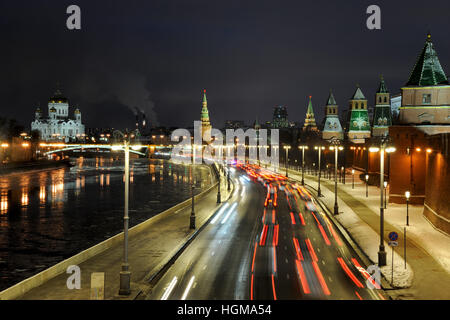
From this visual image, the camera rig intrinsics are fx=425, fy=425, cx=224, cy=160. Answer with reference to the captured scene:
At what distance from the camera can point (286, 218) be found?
102ft

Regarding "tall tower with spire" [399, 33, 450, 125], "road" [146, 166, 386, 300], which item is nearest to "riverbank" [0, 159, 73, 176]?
"road" [146, 166, 386, 300]

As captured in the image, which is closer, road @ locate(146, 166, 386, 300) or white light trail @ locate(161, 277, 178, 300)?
white light trail @ locate(161, 277, 178, 300)

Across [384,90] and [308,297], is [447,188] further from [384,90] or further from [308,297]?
[384,90]

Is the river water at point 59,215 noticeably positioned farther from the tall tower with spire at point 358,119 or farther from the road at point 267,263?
the tall tower with spire at point 358,119

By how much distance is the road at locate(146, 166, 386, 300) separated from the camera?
15.0 metres

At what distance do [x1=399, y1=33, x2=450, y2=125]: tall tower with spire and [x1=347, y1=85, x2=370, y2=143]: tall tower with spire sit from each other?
49.2 meters

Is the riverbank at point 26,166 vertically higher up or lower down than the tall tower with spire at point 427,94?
lower down

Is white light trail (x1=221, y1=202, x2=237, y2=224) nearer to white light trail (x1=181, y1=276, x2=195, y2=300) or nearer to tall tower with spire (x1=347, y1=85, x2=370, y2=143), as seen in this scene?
white light trail (x1=181, y1=276, x2=195, y2=300)

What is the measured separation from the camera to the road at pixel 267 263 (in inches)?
592

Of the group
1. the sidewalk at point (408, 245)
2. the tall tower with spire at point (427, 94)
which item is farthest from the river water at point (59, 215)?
the tall tower with spire at point (427, 94)

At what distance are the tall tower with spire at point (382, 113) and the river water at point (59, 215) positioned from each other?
109ft

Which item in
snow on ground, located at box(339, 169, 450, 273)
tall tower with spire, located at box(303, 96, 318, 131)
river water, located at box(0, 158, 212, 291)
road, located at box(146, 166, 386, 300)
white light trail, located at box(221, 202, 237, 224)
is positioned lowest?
river water, located at box(0, 158, 212, 291)
